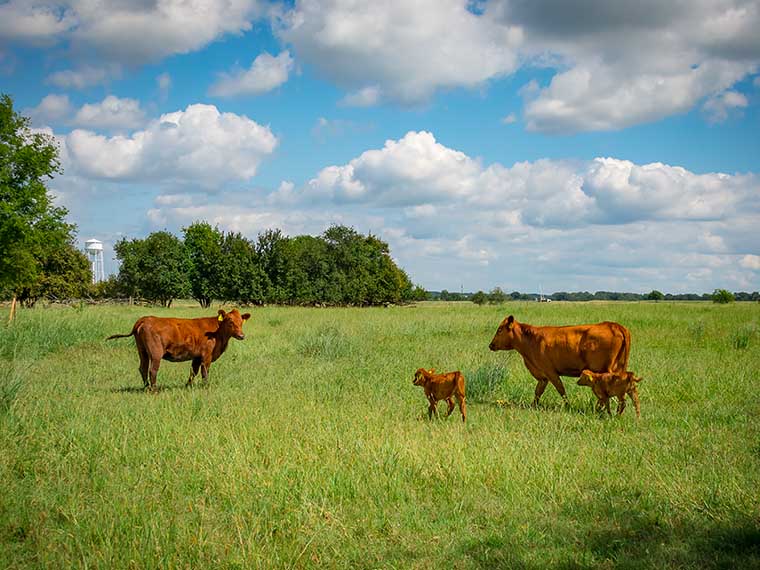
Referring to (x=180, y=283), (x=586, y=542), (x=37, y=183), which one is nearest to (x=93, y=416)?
(x=586, y=542)

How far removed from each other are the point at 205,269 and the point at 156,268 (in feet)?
17.3

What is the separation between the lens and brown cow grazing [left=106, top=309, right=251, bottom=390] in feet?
36.1

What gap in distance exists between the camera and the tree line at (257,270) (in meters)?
58.3

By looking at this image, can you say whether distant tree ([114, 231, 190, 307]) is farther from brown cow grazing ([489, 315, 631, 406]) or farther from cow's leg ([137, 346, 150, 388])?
brown cow grazing ([489, 315, 631, 406])

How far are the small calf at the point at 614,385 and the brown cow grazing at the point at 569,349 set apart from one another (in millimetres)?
854

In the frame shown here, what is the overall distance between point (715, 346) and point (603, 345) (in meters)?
8.75

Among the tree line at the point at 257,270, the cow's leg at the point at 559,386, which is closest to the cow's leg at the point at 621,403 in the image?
the cow's leg at the point at 559,386

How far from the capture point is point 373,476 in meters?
5.76

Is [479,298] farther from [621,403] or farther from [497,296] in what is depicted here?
[621,403]

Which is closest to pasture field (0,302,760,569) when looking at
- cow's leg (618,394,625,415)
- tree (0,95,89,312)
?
cow's leg (618,394,625,415)

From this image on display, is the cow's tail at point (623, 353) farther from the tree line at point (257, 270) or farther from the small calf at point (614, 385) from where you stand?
the tree line at point (257, 270)

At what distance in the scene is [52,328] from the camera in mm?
18672

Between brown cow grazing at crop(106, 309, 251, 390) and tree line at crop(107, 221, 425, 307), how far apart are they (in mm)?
45815

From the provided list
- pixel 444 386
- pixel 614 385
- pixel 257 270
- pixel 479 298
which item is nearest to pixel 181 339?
pixel 444 386
